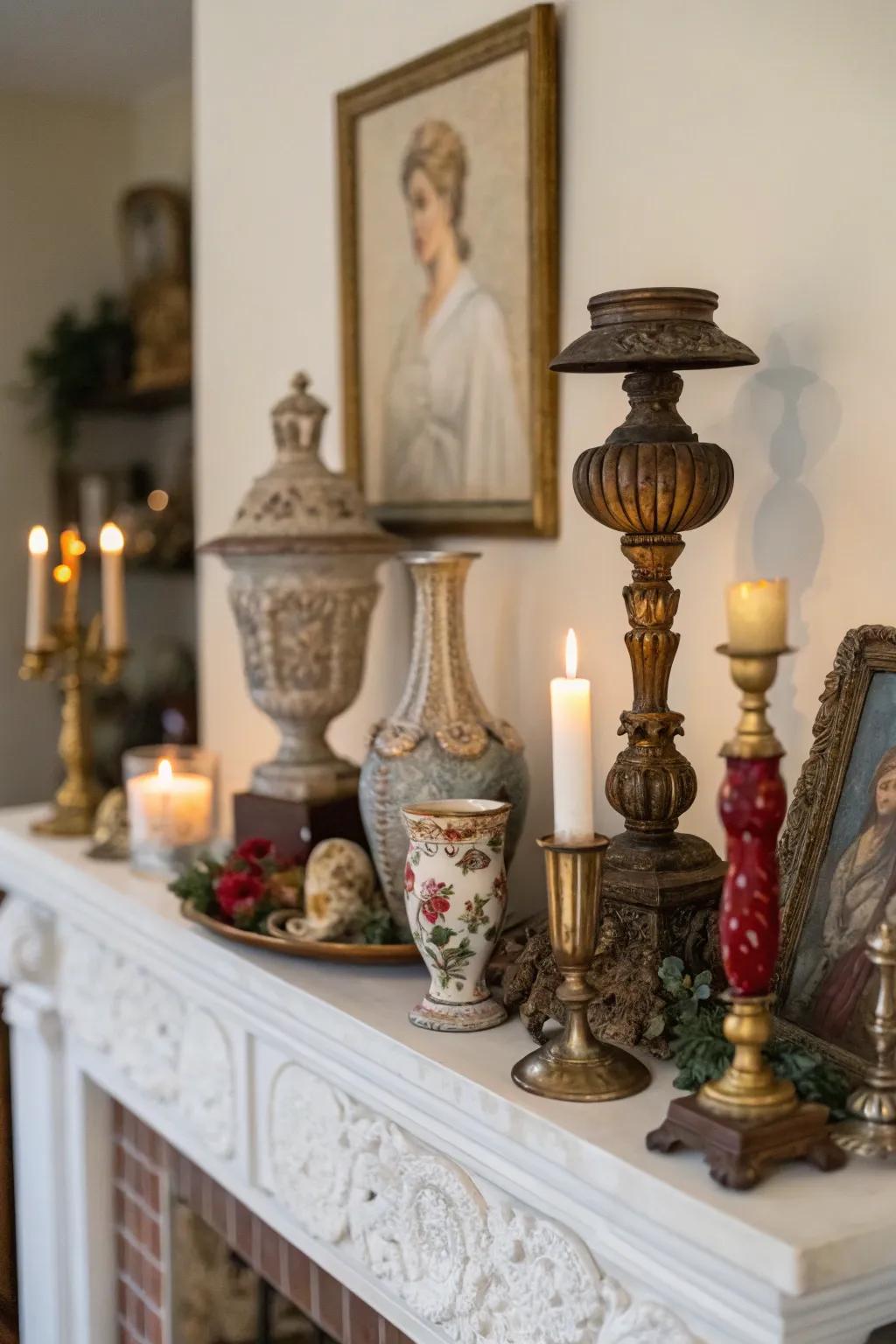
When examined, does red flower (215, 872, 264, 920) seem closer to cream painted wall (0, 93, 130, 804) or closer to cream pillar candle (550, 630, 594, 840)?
cream pillar candle (550, 630, 594, 840)

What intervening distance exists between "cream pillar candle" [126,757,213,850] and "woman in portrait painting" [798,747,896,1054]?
900mm

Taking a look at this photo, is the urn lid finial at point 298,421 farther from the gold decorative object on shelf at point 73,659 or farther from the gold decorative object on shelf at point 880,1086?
the gold decorative object on shelf at point 880,1086

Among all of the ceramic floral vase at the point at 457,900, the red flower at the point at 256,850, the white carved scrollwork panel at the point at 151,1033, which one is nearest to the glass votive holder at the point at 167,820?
the white carved scrollwork panel at the point at 151,1033

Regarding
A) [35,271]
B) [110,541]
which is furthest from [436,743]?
[35,271]

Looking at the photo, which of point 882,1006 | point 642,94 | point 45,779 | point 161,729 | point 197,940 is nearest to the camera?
point 882,1006

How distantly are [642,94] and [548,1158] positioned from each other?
3.05 ft

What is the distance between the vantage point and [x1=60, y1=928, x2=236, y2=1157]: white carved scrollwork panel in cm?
146

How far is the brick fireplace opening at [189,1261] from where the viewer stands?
150 cm

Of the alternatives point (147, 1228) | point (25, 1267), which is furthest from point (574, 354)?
point (25, 1267)

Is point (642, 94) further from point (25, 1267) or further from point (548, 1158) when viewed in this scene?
point (25, 1267)

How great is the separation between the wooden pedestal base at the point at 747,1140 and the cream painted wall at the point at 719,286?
1.26 feet

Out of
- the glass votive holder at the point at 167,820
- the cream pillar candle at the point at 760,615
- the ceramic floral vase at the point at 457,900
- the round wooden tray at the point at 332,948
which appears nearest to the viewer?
the cream pillar candle at the point at 760,615

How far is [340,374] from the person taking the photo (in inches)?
69.3

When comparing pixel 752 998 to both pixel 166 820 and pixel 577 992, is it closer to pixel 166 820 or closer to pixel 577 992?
pixel 577 992
